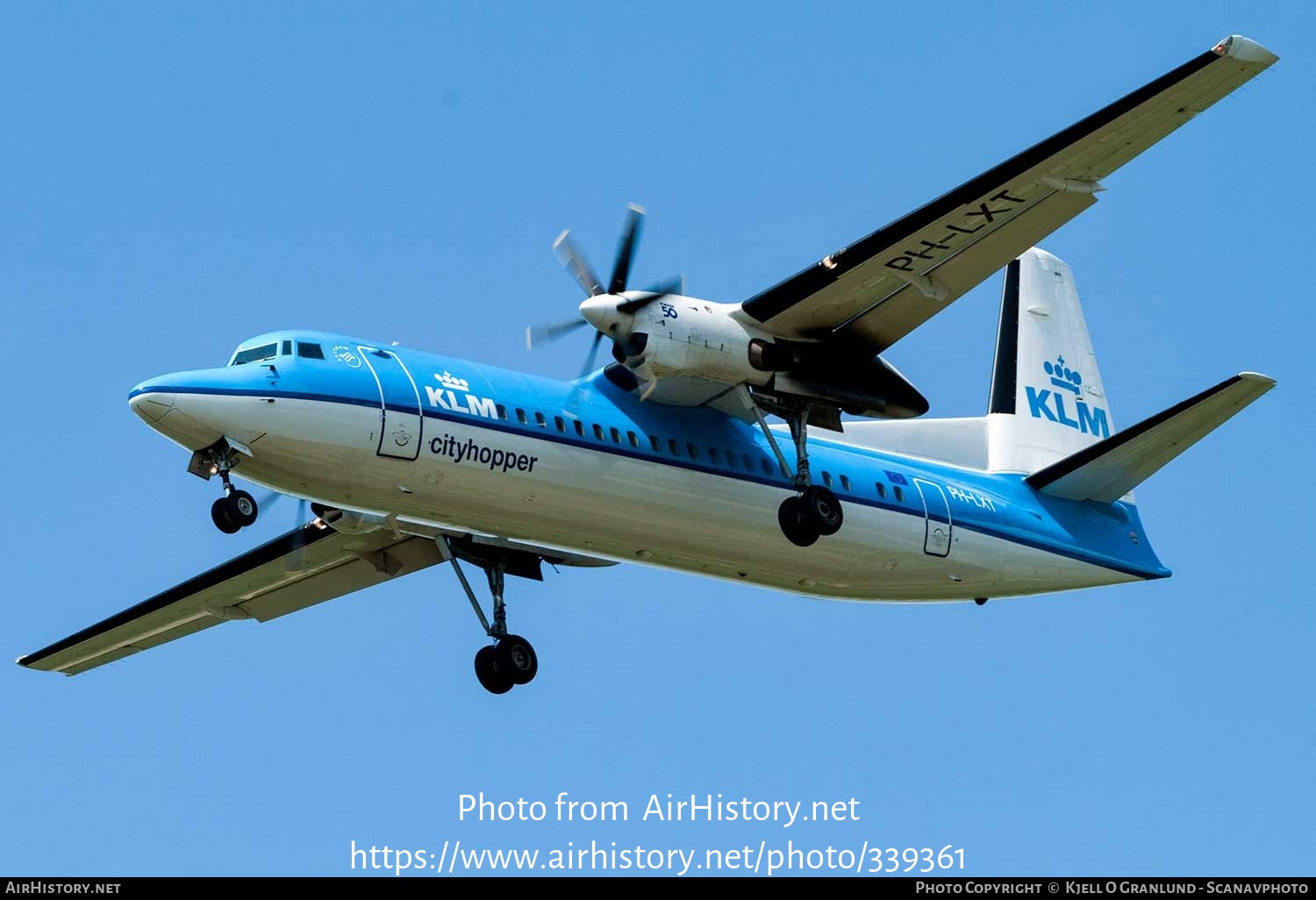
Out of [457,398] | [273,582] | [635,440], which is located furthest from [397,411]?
[273,582]

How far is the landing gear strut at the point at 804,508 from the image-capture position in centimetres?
1970

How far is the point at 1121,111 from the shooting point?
17.4m

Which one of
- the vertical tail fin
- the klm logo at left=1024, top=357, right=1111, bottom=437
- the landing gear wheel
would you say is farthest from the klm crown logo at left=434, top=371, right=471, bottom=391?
the klm logo at left=1024, top=357, right=1111, bottom=437

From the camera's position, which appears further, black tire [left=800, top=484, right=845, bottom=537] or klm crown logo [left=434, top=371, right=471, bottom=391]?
black tire [left=800, top=484, right=845, bottom=537]

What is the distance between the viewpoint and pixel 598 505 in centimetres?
1902

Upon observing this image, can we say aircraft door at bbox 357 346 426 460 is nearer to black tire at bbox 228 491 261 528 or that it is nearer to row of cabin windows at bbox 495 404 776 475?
row of cabin windows at bbox 495 404 776 475

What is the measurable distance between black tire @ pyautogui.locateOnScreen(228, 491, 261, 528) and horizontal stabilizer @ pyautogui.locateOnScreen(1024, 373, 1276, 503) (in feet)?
32.4

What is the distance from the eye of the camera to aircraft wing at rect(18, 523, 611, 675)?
21047 millimetres

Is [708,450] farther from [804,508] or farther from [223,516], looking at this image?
[223,516]

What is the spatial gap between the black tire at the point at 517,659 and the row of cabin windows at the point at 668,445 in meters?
2.43

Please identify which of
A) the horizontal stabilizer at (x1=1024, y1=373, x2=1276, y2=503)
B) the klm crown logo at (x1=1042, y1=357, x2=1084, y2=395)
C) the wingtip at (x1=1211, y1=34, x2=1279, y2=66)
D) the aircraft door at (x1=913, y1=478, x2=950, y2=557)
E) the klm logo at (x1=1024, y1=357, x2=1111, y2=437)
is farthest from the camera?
the klm crown logo at (x1=1042, y1=357, x2=1084, y2=395)

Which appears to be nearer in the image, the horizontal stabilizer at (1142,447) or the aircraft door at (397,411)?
the aircraft door at (397,411)

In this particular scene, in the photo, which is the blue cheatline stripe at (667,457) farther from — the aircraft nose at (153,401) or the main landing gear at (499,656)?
the main landing gear at (499,656)

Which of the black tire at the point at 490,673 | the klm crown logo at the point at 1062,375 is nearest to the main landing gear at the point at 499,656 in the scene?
the black tire at the point at 490,673
